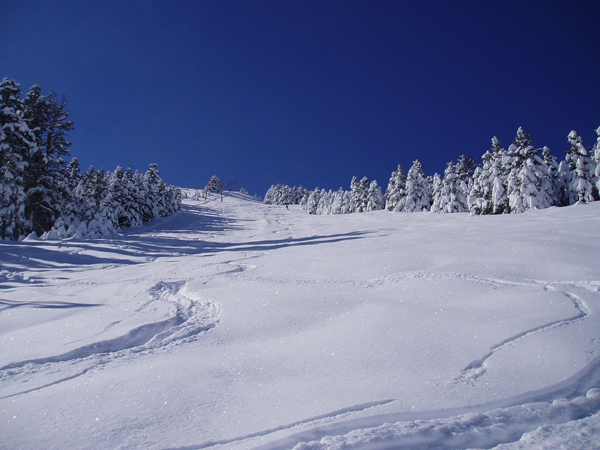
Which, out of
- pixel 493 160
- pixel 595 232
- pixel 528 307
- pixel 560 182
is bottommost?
pixel 528 307

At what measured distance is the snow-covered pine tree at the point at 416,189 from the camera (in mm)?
42656

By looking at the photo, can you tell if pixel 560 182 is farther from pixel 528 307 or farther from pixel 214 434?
pixel 214 434

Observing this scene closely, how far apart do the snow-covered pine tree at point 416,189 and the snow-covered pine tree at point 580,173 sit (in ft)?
52.7

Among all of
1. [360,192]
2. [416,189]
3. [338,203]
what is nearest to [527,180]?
[416,189]

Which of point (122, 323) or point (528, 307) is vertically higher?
point (528, 307)

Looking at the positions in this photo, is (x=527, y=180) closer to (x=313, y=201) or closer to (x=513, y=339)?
(x=513, y=339)

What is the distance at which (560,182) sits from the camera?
31250mm

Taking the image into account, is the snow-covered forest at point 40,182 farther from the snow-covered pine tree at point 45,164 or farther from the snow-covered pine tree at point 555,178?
the snow-covered pine tree at point 555,178

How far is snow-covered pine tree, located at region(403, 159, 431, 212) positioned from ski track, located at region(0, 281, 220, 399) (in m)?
41.1

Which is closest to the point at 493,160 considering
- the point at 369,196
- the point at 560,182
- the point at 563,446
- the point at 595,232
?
the point at 560,182

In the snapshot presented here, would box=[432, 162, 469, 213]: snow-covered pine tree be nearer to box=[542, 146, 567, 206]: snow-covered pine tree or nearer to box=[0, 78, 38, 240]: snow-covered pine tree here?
box=[542, 146, 567, 206]: snow-covered pine tree

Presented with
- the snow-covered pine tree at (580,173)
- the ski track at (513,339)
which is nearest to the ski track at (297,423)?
the ski track at (513,339)

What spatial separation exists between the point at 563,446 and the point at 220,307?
186 inches

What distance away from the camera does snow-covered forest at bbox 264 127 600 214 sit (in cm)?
2814
